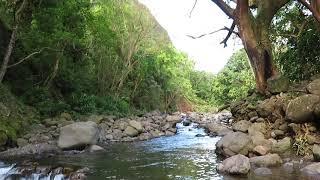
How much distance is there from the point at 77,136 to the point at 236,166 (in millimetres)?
6246

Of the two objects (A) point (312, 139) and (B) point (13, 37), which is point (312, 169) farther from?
(B) point (13, 37)

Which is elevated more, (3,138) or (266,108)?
(266,108)

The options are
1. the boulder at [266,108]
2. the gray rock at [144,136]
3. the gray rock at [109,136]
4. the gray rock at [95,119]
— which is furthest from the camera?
the gray rock at [95,119]

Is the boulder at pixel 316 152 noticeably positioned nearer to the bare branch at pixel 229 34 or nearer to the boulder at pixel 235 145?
the boulder at pixel 235 145

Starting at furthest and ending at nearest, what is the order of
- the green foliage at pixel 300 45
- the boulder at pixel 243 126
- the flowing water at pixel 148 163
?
the green foliage at pixel 300 45 → the boulder at pixel 243 126 → the flowing water at pixel 148 163

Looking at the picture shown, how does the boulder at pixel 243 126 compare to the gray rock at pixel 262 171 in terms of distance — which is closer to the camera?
the gray rock at pixel 262 171

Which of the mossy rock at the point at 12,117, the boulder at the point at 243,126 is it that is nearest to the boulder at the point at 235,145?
the boulder at the point at 243,126

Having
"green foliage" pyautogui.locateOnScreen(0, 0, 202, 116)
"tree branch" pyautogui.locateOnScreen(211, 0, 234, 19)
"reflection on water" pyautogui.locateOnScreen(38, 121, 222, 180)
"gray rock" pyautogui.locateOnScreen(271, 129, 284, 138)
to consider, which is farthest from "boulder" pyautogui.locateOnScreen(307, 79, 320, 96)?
"green foliage" pyautogui.locateOnScreen(0, 0, 202, 116)

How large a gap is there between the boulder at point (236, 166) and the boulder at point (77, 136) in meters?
5.55

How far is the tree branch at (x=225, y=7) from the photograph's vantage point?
16906 mm

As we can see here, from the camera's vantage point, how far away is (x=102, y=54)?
27.9 meters

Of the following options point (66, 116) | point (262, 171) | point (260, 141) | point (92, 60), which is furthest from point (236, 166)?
point (92, 60)

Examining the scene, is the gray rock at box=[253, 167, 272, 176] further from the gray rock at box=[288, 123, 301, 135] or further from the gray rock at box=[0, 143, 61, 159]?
the gray rock at box=[0, 143, 61, 159]

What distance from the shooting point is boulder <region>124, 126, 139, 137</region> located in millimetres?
18000
